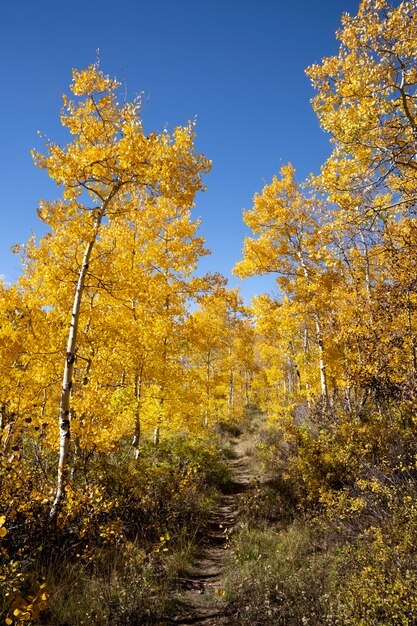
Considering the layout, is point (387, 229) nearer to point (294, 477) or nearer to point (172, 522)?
point (294, 477)

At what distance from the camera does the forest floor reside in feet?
14.5

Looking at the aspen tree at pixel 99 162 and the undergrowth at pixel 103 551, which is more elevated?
the aspen tree at pixel 99 162

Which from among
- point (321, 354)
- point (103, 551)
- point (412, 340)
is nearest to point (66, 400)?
point (103, 551)

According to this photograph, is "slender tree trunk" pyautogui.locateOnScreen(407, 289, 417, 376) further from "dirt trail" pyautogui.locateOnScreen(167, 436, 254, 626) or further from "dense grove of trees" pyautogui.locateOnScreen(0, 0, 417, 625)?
"dirt trail" pyautogui.locateOnScreen(167, 436, 254, 626)

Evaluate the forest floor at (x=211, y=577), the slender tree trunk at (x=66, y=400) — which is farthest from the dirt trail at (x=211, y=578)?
the slender tree trunk at (x=66, y=400)

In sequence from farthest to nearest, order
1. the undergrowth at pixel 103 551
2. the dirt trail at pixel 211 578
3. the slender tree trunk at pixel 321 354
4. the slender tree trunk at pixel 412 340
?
the slender tree trunk at pixel 321 354
the slender tree trunk at pixel 412 340
the dirt trail at pixel 211 578
the undergrowth at pixel 103 551

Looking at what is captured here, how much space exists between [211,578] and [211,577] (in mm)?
46

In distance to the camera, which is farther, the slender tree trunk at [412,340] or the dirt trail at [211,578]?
the slender tree trunk at [412,340]

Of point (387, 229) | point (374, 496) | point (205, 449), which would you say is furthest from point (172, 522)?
point (387, 229)

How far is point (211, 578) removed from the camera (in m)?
5.62

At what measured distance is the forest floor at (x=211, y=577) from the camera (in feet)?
14.5

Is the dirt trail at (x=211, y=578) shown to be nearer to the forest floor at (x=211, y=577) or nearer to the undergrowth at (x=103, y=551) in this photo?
the forest floor at (x=211, y=577)

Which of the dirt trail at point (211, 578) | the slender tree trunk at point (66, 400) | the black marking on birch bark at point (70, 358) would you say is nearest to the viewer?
the dirt trail at point (211, 578)

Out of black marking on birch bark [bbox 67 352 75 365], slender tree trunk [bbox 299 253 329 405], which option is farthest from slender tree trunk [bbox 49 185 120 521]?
slender tree trunk [bbox 299 253 329 405]
